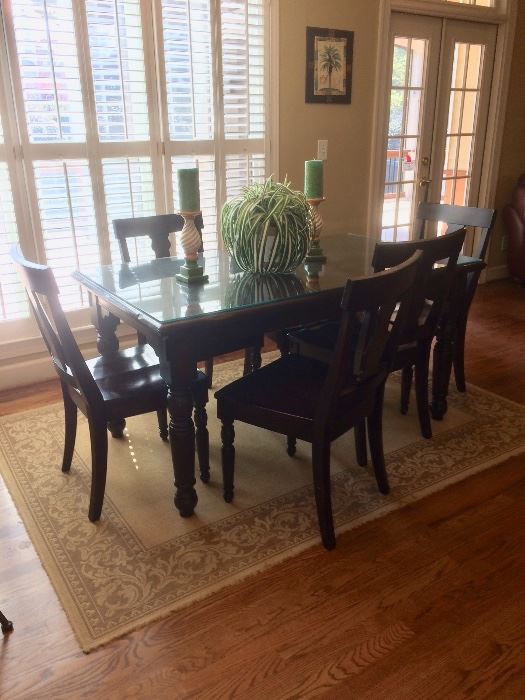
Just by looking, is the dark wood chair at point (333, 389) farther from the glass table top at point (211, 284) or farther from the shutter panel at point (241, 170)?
the shutter panel at point (241, 170)

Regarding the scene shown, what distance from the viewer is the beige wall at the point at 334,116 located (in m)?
3.44

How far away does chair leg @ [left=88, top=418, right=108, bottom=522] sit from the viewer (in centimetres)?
187

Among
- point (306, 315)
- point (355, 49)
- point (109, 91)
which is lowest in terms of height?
point (306, 315)

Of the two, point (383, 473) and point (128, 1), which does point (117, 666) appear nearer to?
point (383, 473)

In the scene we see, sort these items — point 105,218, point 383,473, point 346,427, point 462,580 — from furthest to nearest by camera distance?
point 105,218, point 383,473, point 346,427, point 462,580

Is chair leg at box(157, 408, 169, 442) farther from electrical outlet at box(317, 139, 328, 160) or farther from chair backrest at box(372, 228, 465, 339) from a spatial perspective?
electrical outlet at box(317, 139, 328, 160)

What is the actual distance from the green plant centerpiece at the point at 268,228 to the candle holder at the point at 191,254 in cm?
12

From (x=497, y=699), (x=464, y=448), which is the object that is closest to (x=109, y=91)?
(x=464, y=448)

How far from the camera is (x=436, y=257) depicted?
2.00 metres

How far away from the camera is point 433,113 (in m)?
4.31

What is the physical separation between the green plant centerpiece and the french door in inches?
92.0

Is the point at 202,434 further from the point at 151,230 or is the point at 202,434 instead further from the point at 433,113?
the point at 433,113

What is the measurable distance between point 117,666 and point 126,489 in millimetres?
778

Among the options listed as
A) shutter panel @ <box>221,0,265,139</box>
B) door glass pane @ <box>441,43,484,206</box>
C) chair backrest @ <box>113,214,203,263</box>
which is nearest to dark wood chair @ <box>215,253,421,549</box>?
chair backrest @ <box>113,214,203,263</box>
